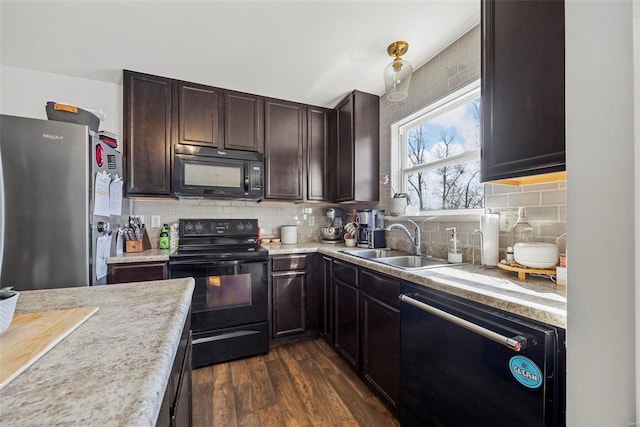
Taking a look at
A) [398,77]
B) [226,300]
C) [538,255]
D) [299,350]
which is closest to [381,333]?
[538,255]

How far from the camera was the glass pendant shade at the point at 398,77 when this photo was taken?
68.8 inches

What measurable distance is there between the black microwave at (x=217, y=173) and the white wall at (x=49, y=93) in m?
0.76

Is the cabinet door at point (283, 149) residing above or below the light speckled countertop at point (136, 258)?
above

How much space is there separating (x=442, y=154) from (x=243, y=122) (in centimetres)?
189

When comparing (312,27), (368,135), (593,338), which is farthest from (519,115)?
(368,135)

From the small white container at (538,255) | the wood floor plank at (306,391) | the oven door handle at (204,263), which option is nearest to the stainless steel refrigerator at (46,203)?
the oven door handle at (204,263)

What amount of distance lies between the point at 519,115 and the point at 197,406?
2339mm

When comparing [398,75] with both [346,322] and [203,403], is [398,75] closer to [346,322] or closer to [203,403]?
[346,322]

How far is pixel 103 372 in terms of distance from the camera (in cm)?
45

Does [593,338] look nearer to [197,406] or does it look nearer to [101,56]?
[197,406]

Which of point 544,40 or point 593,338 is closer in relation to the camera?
point 593,338

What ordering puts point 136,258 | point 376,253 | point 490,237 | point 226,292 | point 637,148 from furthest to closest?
point 376,253 → point 226,292 → point 136,258 → point 490,237 → point 637,148

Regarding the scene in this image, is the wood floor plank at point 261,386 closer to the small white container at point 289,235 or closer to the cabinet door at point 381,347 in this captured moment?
the cabinet door at point 381,347

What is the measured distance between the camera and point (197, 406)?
63.6 inches
